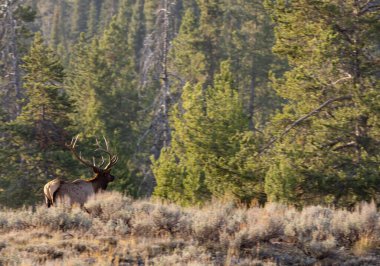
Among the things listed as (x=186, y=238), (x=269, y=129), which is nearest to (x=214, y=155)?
(x=269, y=129)

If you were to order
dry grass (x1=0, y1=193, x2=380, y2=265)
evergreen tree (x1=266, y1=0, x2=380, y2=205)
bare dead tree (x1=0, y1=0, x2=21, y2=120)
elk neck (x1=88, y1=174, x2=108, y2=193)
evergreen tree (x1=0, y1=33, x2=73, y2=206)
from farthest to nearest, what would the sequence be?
bare dead tree (x1=0, y1=0, x2=21, y2=120) < evergreen tree (x1=0, y1=33, x2=73, y2=206) < evergreen tree (x1=266, y1=0, x2=380, y2=205) < elk neck (x1=88, y1=174, x2=108, y2=193) < dry grass (x1=0, y1=193, x2=380, y2=265)

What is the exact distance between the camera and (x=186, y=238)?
8.55 m

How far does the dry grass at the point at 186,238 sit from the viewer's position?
24.9 ft

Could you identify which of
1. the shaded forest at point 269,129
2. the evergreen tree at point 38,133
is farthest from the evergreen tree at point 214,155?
the evergreen tree at point 38,133

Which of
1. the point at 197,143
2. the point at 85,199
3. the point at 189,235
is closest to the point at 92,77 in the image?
the point at 197,143

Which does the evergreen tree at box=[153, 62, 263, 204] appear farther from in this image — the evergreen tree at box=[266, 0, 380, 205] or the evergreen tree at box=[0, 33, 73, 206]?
the evergreen tree at box=[0, 33, 73, 206]

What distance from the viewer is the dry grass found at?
299 inches

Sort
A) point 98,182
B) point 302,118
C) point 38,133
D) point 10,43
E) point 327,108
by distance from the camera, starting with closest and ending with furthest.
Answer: point 98,182 → point 302,118 → point 327,108 → point 38,133 → point 10,43

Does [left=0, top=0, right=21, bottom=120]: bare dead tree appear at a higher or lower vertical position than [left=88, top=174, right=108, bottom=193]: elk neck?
higher

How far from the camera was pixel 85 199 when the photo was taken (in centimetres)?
1057

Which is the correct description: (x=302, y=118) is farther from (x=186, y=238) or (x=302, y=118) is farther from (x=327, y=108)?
(x=186, y=238)

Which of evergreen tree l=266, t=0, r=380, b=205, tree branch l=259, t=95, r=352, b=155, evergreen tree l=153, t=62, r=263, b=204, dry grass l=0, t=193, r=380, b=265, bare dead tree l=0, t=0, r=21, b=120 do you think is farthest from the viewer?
bare dead tree l=0, t=0, r=21, b=120

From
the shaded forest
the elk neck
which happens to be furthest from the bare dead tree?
the elk neck

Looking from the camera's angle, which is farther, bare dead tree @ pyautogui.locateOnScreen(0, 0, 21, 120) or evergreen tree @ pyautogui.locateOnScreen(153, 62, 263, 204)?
bare dead tree @ pyautogui.locateOnScreen(0, 0, 21, 120)
